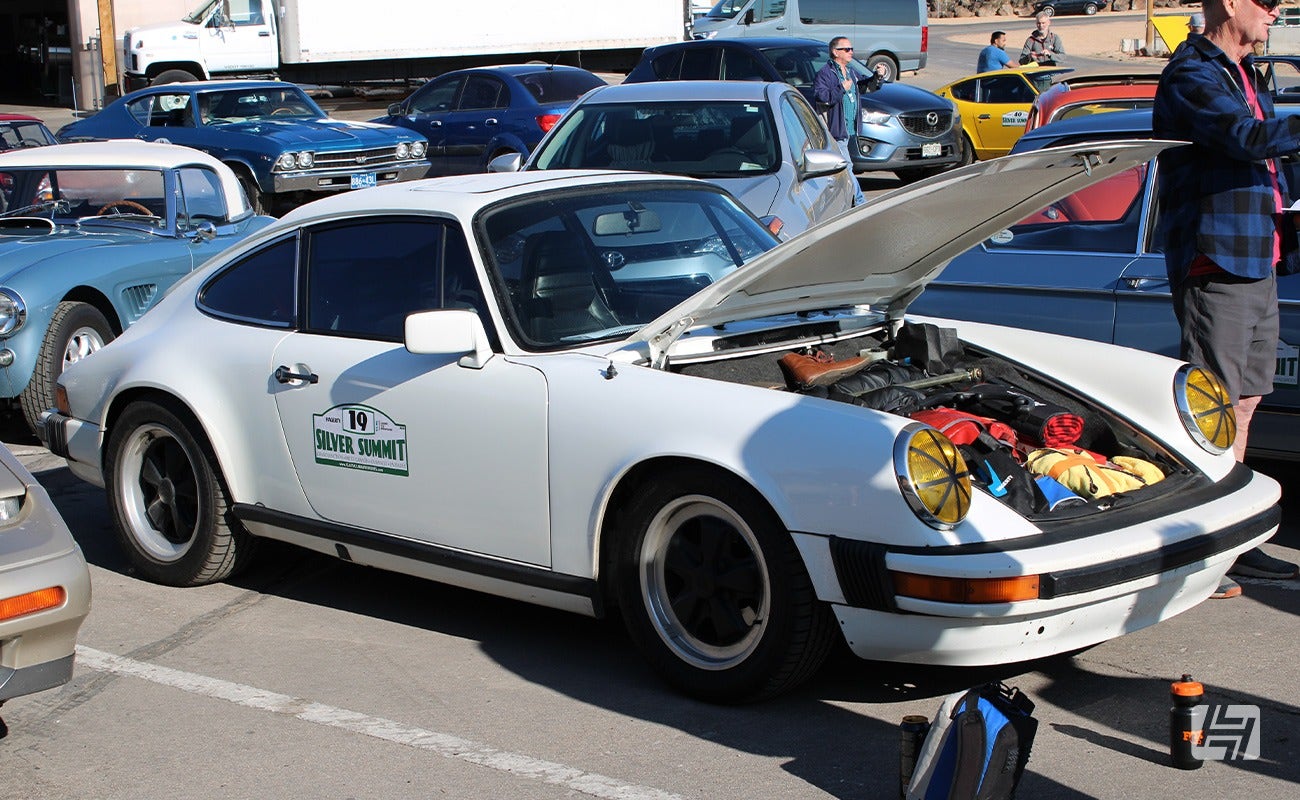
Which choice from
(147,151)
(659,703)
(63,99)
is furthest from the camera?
(63,99)

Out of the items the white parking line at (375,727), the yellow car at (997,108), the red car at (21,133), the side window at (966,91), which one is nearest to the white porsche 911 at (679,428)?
the white parking line at (375,727)

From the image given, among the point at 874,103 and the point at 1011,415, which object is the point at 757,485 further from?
the point at 874,103

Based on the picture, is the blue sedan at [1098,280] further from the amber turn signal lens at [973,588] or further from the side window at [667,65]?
the side window at [667,65]

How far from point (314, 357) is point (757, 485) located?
5.84 ft

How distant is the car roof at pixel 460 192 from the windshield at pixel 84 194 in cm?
384

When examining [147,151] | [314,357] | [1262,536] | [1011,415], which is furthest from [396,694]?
[147,151]

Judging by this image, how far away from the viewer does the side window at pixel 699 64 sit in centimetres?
1781

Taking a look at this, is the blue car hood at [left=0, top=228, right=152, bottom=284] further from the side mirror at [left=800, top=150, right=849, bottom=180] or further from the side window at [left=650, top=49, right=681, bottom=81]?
the side window at [left=650, top=49, right=681, bottom=81]

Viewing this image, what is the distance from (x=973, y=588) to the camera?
354 cm

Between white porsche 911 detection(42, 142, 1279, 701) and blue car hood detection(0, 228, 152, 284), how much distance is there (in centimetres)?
250

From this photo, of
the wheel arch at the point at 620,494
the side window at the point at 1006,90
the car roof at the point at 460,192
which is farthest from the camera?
the side window at the point at 1006,90

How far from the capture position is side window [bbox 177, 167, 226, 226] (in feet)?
28.7

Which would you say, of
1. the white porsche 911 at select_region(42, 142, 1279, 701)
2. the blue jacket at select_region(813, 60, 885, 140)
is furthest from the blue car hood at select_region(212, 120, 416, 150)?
the white porsche 911 at select_region(42, 142, 1279, 701)

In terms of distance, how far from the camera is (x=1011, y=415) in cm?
449
